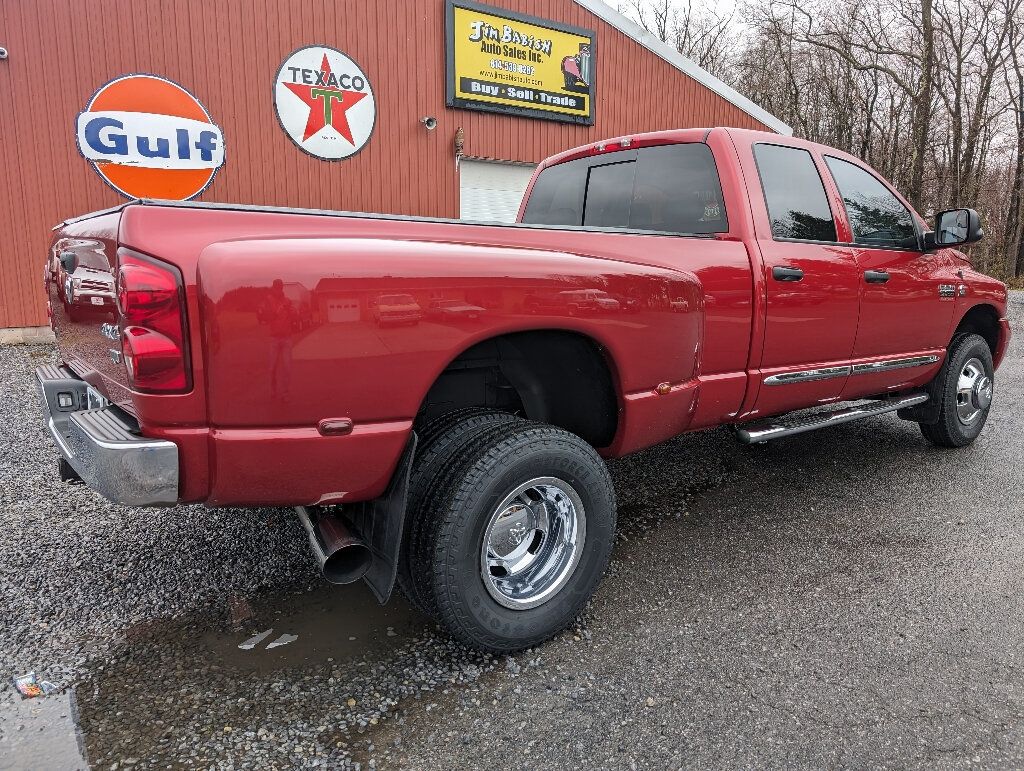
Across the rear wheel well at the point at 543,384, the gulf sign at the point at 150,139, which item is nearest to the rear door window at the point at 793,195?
the rear wheel well at the point at 543,384

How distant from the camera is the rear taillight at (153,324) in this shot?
1756mm

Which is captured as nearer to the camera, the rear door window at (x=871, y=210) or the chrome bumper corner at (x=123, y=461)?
the chrome bumper corner at (x=123, y=461)

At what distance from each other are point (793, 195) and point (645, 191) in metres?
0.78

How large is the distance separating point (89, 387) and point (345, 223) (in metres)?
Result: 1.16

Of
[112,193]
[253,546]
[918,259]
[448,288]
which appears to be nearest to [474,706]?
[448,288]

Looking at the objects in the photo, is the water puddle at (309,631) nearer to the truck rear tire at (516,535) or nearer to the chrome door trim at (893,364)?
the truck rear tire at (516,535)

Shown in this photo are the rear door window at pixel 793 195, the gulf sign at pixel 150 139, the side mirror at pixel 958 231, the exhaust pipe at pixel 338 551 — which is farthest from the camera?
the gulf sign at pixel 150 139

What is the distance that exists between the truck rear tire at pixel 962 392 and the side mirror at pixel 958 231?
3.00 feet

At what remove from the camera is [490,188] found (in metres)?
11.8

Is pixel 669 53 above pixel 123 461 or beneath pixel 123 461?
above

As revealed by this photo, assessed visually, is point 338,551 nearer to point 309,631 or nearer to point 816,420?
point 309,631

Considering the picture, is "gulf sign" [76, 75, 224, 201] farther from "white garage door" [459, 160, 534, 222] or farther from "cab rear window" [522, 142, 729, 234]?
"cab rear window" [522, 142, 729, 234]

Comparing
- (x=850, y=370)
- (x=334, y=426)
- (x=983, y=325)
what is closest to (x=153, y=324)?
(x=334, y=426)

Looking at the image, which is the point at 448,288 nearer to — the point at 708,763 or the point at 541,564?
the point at 541,564
